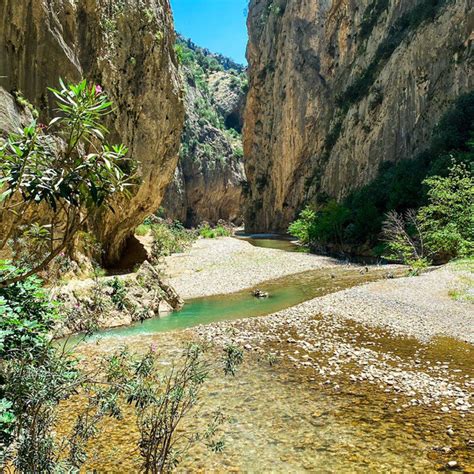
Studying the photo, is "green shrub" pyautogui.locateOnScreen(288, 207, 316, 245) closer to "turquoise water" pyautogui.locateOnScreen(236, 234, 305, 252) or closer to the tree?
"turquoise water" pyautogui.locateOnScreen(236, 234, 305, 252)

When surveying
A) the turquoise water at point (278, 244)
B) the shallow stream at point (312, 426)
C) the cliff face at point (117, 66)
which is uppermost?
the cliff face at point (117, 66)

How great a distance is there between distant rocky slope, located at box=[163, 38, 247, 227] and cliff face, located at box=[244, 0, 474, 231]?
1164 cm

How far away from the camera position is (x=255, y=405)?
306 inches

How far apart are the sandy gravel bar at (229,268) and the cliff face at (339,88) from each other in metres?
17.6

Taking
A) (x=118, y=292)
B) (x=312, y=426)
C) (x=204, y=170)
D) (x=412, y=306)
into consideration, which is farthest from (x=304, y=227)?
(x=204, y=170)

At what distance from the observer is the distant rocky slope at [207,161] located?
82.9 m

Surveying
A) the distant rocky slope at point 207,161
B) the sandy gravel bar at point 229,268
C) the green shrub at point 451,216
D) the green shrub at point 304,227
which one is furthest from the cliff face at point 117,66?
the distant rocky slope at point 207,161

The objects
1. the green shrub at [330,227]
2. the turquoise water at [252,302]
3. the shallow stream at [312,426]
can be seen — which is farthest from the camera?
the green shrub at [330,227]

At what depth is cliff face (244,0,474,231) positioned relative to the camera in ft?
119

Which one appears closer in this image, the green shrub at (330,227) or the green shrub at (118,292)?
the green shrub at (118,292)

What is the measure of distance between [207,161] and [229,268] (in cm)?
6109

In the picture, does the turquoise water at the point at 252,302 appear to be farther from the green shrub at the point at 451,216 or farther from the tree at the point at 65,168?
the tree at the point at 65,168

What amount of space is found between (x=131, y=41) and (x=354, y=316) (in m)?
18.4

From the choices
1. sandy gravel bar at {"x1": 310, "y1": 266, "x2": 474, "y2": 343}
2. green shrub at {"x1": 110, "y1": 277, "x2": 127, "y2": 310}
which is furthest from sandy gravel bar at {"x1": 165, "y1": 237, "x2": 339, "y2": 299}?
sandy gravel bar at {"x1": 310, "y1": 266, "x2": 474, "y2": 343}
